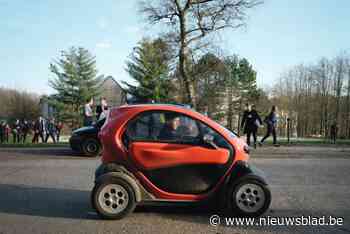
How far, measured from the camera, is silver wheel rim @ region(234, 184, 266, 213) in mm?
4352

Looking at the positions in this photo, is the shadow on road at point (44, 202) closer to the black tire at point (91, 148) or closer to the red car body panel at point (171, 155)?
the red car body panel at point (171, 155)

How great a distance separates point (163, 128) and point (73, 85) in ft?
145

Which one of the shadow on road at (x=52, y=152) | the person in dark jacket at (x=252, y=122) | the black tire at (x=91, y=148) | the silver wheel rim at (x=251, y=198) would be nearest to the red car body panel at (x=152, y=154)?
the silver wheel rim at (x=251, y=198)

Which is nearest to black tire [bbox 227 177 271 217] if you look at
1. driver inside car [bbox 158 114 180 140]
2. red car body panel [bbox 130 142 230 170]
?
red car body panel [bbox 130 142 230 170]

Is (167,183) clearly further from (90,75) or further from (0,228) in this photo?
(90,75)

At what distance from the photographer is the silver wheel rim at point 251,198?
14.3 feet

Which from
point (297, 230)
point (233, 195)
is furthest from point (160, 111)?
point (297, 230)

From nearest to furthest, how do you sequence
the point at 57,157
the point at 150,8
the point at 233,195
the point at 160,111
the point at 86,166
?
1. the point at 233,195
2. the point at 160,111
3. the point at 86,166
4. the point at 57,157
5. the point at 150,8

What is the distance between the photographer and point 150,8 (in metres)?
18.9

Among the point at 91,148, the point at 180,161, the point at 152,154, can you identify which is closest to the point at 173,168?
the point at 180,161

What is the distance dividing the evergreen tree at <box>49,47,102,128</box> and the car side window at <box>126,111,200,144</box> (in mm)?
42161

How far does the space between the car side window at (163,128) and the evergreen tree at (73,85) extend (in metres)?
42.2

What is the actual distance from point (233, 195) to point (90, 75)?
4504 centimetres

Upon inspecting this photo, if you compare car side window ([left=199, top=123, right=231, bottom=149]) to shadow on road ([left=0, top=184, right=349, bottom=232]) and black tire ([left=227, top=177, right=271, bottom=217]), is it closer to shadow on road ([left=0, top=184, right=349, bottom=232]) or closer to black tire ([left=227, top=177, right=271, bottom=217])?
black tire ([left=227, top=177, right=271, bottom=217])
